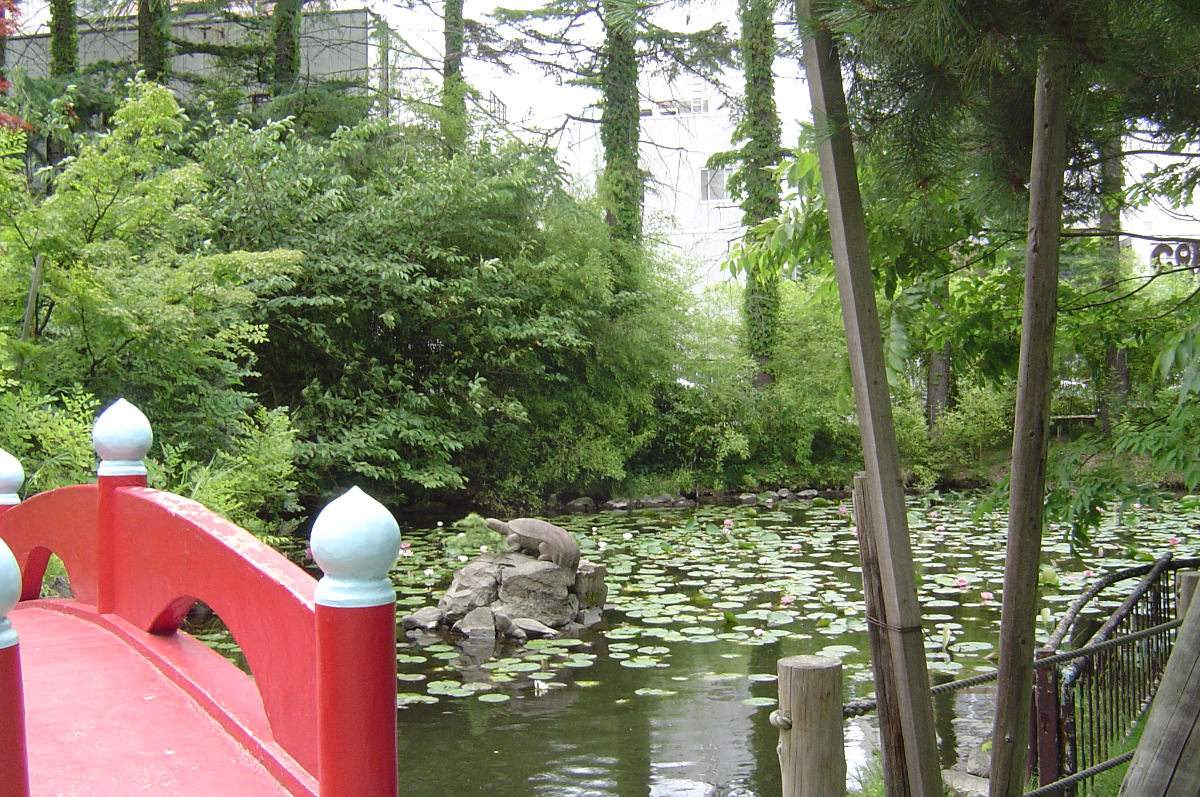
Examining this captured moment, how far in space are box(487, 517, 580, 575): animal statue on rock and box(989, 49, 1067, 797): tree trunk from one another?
556 centimetres

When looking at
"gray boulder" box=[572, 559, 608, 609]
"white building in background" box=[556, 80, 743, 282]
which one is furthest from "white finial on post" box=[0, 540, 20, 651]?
"white building in background" box=[556, 80, 743, 282]

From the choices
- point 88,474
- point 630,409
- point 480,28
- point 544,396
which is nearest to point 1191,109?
point 88,474

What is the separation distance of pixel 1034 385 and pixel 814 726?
3.98 feet

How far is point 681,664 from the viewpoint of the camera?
5.91m

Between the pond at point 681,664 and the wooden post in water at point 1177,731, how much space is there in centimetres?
208

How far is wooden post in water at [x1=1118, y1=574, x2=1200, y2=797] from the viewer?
1.28 m

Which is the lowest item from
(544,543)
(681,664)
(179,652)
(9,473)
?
(681,664)

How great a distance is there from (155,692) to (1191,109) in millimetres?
2675

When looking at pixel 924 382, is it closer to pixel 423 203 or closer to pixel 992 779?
pixel 423 203

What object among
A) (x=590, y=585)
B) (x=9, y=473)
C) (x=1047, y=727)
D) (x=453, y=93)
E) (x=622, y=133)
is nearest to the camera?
(x=9, y=473)

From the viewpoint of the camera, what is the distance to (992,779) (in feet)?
6.02

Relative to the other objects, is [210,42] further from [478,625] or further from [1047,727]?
[1047,727]

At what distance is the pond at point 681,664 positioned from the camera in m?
4.40

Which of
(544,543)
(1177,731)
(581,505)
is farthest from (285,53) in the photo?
(1177,731)
